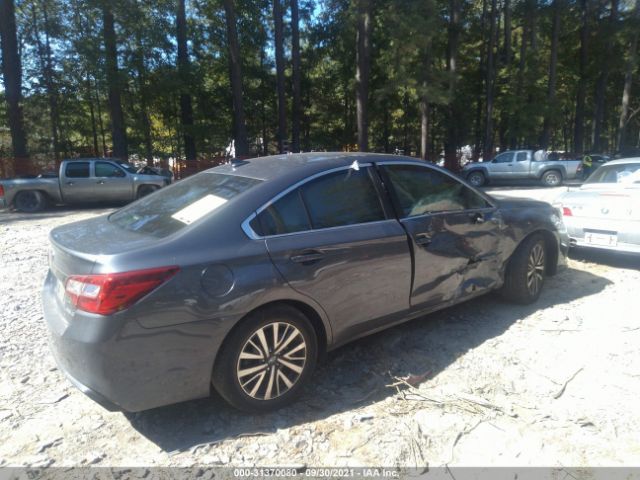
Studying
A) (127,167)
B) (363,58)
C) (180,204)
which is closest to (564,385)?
(180,204)

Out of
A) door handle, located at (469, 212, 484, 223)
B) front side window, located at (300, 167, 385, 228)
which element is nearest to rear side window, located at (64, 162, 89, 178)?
front side window, located at (300, 167, 385, 228)

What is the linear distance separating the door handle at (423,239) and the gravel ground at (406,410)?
89cm

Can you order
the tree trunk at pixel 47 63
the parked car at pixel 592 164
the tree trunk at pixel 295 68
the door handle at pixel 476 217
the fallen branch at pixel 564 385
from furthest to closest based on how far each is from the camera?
1. the tree trunk at pixel 295 68
2. the tree trunk at pixel 47 63
3. the parked car at pixel 592 164
4. the door handle at pixel 476 217
5. the fallen branch at pixel 564 385

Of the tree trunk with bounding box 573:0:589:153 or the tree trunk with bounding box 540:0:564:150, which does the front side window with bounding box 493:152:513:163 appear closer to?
the tree trunk with bounding box 540:0:564:150

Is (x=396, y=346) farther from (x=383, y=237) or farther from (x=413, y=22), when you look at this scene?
(x=413, y=22)

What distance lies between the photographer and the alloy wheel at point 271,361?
2.80 m

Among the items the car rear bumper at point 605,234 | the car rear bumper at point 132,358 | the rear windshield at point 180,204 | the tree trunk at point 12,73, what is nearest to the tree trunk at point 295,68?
the tree trunk at point 12,73

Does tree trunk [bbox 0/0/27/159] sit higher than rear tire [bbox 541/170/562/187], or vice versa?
tree trunk [bbox 0/0/27/159]

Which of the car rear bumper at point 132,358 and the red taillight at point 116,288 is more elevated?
the red taillight at point 116,288

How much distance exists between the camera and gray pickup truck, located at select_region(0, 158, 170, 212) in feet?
42.2

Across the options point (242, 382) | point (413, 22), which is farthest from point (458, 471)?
point (413, 22)

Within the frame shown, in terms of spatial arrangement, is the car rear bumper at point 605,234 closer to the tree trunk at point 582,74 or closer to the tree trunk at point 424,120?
the tree trunk at point 424,120

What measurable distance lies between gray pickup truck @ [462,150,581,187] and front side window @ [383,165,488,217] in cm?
1764

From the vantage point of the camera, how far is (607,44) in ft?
94.5
